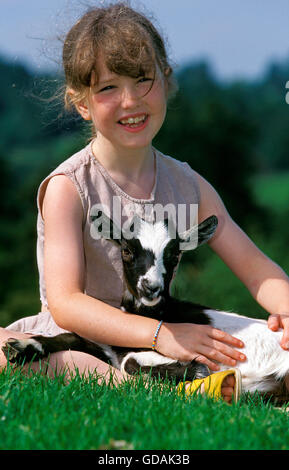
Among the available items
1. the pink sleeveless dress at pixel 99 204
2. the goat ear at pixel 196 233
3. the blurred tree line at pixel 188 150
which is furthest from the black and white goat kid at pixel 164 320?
the blurred tree line at pixel 188 150

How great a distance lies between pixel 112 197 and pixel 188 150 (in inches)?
595

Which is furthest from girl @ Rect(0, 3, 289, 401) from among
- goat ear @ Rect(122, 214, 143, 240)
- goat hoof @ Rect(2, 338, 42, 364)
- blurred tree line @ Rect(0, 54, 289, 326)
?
blurred tree line @ Rect(0, 54, 289, 326)

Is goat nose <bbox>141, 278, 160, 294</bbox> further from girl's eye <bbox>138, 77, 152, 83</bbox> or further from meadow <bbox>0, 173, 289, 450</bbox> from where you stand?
girl's eye <bbox>138, 77, 152, 83</bbox>

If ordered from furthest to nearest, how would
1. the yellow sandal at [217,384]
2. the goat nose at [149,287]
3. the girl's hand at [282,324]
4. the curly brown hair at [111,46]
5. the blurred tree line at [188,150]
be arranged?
the blurred tree line at [188,150] → the curly brown hair at [111,46] → the girl's hand at [282,324] → the goat nose at [149,287] → the yellow sandal at [217,384]

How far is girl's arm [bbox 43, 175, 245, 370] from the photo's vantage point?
3035 mm

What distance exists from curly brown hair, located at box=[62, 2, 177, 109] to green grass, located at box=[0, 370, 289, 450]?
5.11ft

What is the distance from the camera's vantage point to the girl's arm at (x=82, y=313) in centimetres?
304

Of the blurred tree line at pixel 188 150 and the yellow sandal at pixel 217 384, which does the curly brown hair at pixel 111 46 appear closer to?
the yellow sandal at pixel 217 384

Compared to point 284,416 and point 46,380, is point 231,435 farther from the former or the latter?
point 46,380

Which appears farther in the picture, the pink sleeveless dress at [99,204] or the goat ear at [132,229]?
the pink sleeveless dress at [99,204]

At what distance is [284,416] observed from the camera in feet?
8.49

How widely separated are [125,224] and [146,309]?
0.46 metres

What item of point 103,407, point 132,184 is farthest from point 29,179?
point 103,407

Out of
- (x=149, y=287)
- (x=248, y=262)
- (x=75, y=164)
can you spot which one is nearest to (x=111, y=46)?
(x=75, y=164)
